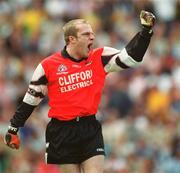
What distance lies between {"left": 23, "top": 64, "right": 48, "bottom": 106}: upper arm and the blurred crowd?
1.80 metres

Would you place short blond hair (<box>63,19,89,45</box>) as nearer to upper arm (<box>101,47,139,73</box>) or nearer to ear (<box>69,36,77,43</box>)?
ear (<box>69,36,77,43</box>)

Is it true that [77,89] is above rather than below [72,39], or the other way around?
below

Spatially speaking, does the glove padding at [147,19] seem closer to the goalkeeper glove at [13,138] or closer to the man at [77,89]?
the man at [77,89]

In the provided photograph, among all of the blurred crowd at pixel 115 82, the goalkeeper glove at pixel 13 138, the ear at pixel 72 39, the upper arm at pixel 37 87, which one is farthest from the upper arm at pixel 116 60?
the blurred crowd at pixel 115 82

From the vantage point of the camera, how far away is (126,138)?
1727cm

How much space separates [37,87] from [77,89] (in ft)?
1.50

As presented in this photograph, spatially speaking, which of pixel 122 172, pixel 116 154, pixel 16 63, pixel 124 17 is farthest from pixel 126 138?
pixel 124 17

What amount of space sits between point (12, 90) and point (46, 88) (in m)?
7.36

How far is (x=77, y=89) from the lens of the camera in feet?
38.7

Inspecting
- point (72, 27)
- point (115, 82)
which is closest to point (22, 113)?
point (72, 27)

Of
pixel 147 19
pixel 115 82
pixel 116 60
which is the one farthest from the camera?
pixel 115 82

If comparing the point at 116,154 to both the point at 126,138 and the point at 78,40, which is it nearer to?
the point at 126,138

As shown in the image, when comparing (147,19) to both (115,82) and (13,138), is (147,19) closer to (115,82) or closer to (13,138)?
(13,138)

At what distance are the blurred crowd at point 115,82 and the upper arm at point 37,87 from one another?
1797mm
